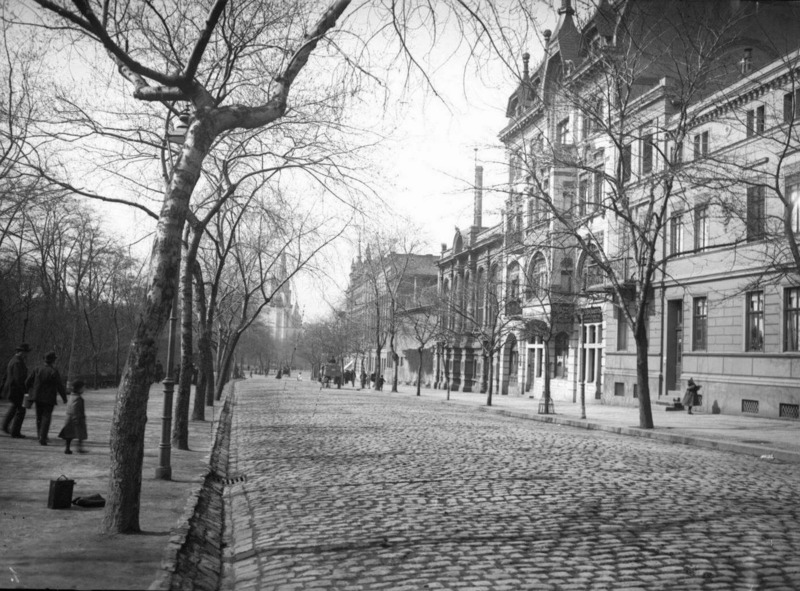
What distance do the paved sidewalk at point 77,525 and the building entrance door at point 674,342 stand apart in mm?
23769

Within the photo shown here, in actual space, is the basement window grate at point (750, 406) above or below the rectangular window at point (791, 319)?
below

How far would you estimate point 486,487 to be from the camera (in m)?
9.11

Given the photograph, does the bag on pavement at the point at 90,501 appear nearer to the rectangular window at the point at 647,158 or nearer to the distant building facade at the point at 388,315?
the rectangular window at the point at 647,158

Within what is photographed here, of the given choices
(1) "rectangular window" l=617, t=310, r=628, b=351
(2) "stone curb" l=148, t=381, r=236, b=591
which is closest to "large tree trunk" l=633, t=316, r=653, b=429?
(2) "stone curb" l=148, t=381, r=236, b=591

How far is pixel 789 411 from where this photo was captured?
24547 mm

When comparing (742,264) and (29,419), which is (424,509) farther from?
(742,264)

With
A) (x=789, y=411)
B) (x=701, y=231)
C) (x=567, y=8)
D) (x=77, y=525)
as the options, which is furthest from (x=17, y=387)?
(x=701, y=231)

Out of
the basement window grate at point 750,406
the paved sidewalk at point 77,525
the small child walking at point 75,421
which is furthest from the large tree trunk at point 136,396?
the basement window grate at point 750,406

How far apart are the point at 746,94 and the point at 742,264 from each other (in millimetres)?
5853

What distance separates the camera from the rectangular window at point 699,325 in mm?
29375

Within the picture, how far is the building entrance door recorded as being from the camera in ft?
102

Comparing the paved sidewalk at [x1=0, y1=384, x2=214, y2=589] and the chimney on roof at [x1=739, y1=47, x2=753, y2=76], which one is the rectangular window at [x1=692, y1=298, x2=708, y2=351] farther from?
the paved sidewalk at [x1=0, y1=384, x2=214, y2=589]

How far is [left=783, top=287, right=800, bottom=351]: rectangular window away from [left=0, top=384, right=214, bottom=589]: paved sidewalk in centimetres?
2034

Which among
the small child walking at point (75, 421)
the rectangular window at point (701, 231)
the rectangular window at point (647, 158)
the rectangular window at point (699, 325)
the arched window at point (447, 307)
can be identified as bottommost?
the small child walking at point (75, 421)
